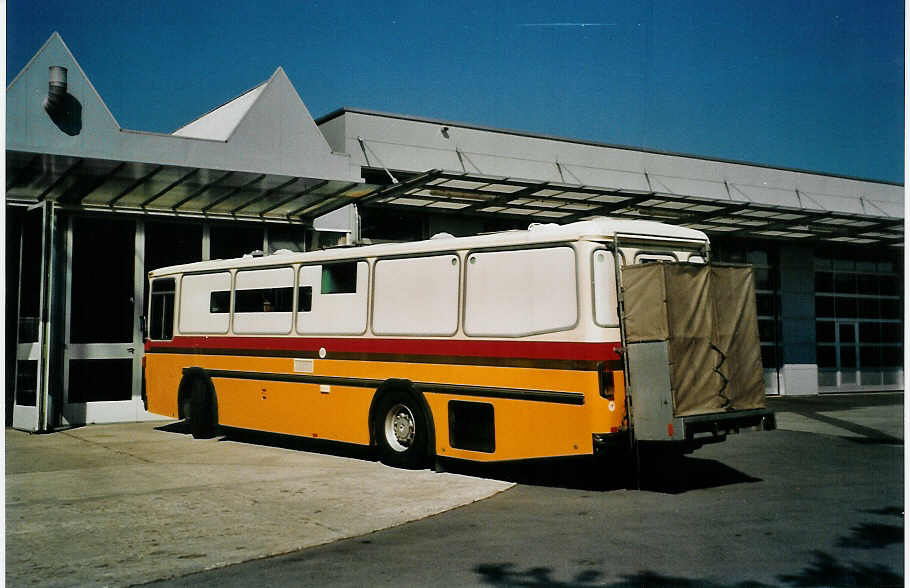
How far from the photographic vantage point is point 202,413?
1431 centimetres

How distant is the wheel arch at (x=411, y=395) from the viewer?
10711 mm

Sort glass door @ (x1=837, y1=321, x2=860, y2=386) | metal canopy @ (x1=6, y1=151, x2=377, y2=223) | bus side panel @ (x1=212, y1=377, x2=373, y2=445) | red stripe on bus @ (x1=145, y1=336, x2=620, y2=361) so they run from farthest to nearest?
glass door @ (x1=837, y1=321, x2=860, y2=386) → metal canopy @ (x1=6, y1=151, x2=377, y2=223) → bus side panel @ (x1=212, y1=377, x2=373, y2=445) → red stripe on bus @ (x1=145, y1=336, x2=620, y2=361)

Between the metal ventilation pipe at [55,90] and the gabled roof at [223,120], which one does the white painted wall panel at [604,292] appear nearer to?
the metal ventilation pipe at [55,90]

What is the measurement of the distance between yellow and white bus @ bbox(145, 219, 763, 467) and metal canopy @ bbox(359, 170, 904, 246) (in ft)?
12.7

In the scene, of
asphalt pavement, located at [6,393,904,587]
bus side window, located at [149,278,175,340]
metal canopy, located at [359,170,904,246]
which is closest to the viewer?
asphalt pavement, located at [6,393,904,587]

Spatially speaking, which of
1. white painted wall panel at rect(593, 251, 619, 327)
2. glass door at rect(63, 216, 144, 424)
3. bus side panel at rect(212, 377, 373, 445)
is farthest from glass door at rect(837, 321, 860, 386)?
white painted wall panel at rect(593, 251, 619, 327)

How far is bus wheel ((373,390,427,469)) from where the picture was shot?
428 inches

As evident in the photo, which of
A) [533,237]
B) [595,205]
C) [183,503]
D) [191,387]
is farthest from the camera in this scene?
[595,205]

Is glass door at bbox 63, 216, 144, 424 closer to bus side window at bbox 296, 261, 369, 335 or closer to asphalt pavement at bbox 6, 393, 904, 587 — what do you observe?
asphalt pavement at bbox 6, 393, 904, 587

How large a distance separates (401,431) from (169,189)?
690cm

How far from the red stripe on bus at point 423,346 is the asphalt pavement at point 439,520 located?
143cm

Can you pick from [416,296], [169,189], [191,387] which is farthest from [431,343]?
[169,189]

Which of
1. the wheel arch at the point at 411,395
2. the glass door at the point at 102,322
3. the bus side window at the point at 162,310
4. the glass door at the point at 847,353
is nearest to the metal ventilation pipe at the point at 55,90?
the bus side window at the point at 162,310

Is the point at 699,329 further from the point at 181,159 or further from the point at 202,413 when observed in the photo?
the point at 181,159
